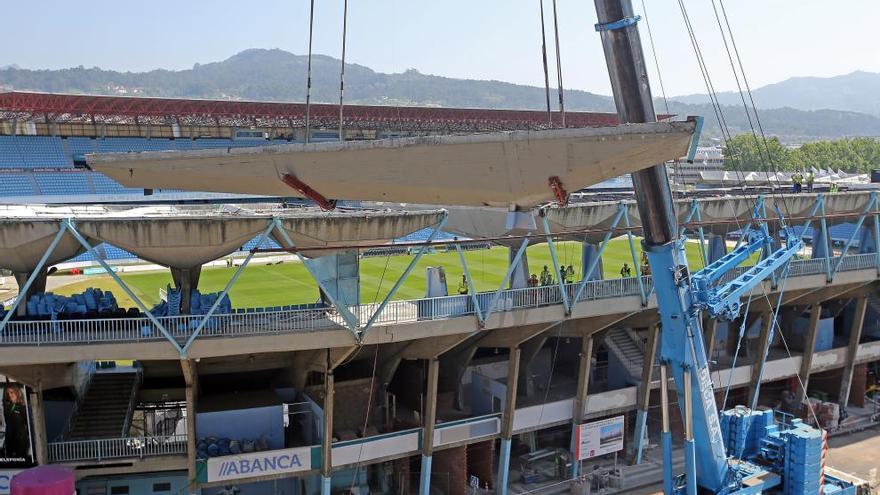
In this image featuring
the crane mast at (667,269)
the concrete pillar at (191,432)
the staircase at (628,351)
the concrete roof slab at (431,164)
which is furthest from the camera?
the staircase at (628,351)

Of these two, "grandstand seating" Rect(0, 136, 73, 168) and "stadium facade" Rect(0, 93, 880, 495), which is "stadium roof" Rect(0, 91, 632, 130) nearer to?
"grandstand seating" Rect(0, 136, 73, 168)

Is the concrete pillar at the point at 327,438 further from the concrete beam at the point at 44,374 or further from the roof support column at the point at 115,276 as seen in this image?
the concrete beam at the point at 44,374

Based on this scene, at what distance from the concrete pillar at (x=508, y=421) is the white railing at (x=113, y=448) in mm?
11720

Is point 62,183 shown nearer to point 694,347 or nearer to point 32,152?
point 32,152

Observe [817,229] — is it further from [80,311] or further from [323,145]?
[80,311]

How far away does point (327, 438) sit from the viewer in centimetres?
2561

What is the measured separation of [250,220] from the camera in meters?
22.9

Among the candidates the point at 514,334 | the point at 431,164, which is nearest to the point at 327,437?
the point at 514,334

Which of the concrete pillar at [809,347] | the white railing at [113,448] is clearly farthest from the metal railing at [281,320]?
the concrete pillar at [809,347]

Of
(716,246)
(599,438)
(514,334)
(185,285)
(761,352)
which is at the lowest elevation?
(599,438)

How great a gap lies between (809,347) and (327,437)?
24.4 m

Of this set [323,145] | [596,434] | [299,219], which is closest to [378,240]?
[299,219]

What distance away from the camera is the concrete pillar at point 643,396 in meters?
32.2

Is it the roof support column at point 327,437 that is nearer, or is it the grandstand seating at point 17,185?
the roof support column at point 327,437
